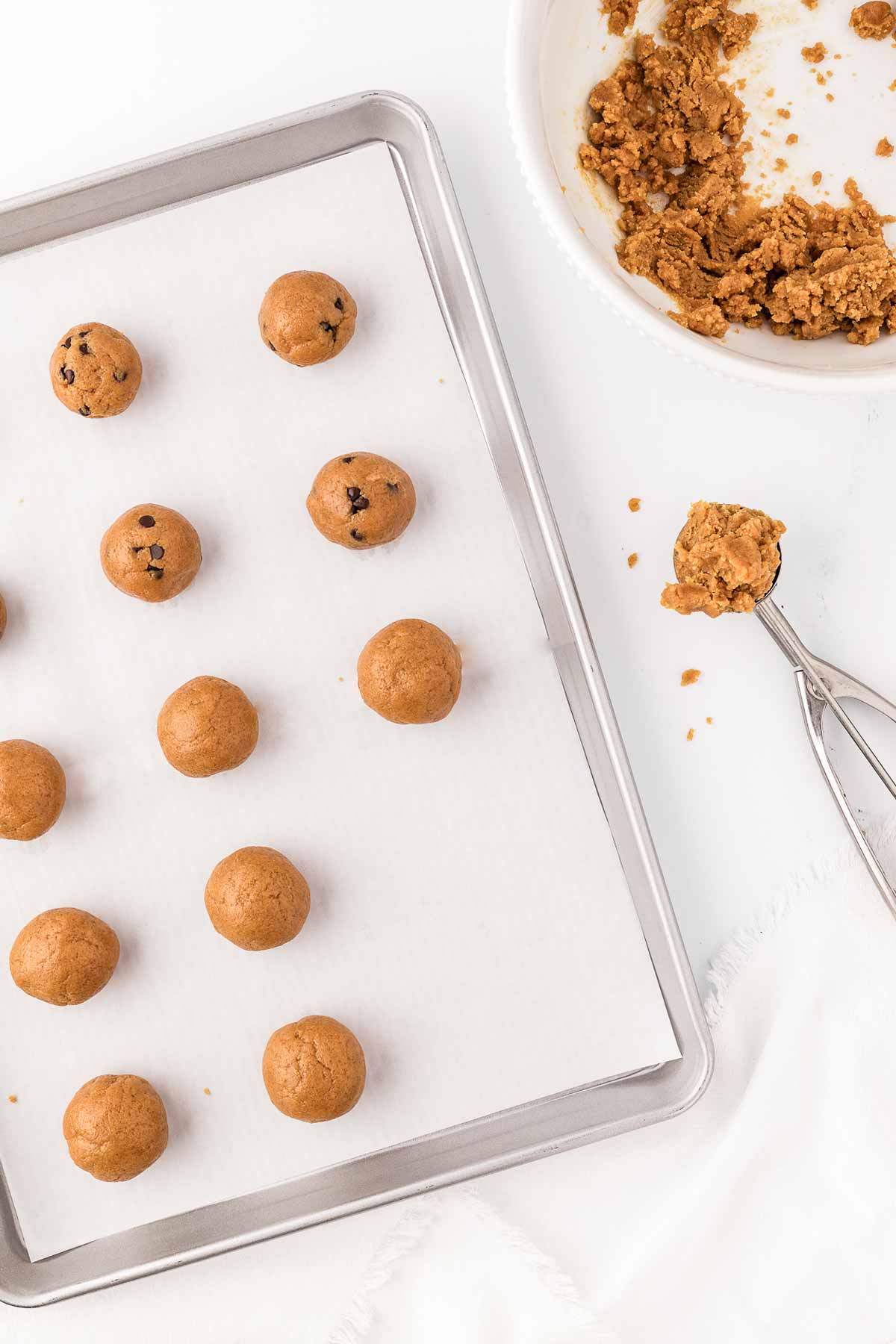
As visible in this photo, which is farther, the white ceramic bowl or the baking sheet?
the baking sheet

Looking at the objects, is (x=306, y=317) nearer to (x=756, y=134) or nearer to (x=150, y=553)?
(x=150, y=553)

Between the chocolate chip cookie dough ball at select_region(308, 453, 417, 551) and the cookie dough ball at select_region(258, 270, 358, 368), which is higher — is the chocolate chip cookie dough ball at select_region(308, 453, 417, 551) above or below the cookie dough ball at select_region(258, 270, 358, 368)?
below

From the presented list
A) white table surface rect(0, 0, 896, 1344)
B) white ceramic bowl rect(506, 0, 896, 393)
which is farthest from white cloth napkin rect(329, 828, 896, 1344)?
white ceramic bowl rect(506, 0, 896, 393)

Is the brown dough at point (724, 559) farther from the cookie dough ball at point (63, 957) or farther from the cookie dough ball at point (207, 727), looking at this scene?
the cookie dough ball at point (63, 957)

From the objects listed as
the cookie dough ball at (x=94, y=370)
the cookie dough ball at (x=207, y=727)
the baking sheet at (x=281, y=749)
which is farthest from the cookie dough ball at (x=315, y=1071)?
the cookie dough ball at (x=94, y=370)

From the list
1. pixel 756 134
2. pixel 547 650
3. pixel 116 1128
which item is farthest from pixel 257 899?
pixel 756 134

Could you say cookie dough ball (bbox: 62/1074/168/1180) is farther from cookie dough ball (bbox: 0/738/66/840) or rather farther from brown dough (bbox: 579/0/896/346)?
brown dough (bbox: 579/0/896/346)
